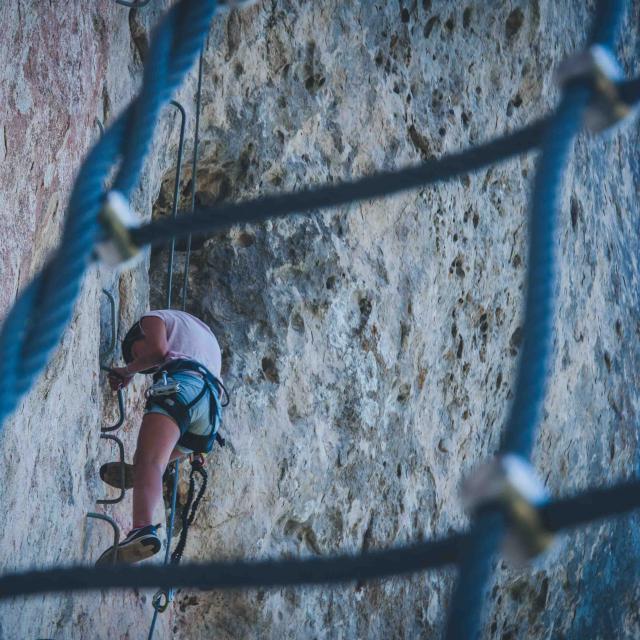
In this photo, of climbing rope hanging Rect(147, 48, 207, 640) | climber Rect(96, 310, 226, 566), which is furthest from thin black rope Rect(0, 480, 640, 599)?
climbing rope hanging Rect(147, 48, 207, 640)

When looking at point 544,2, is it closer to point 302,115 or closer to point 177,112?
point 302,115

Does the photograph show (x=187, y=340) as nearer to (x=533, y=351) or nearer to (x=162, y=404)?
(x=162, y=404)

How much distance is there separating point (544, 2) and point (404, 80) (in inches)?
42.0

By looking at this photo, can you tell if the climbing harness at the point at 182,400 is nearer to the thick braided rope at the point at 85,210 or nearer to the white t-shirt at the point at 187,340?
the white t-shirt at the point at 187,340

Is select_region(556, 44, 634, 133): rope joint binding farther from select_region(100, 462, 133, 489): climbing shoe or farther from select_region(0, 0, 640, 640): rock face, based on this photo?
select_region(100, 462, 133, 489): climbing shoe

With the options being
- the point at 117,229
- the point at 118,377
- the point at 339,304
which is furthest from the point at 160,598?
the point at 117,229

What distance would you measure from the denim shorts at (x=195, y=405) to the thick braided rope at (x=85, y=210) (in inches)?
74.7

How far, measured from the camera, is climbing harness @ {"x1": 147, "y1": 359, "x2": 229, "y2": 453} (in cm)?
280

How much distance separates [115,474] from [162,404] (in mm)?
384

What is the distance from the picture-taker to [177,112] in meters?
3.51

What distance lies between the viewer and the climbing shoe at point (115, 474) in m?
3.04

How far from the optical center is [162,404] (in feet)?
9.18

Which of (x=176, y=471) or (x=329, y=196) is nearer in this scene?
(x=329, y=196)

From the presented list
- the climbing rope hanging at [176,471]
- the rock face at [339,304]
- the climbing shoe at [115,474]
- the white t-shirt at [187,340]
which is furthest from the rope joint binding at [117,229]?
the climbing rope hanging at [176,471]
